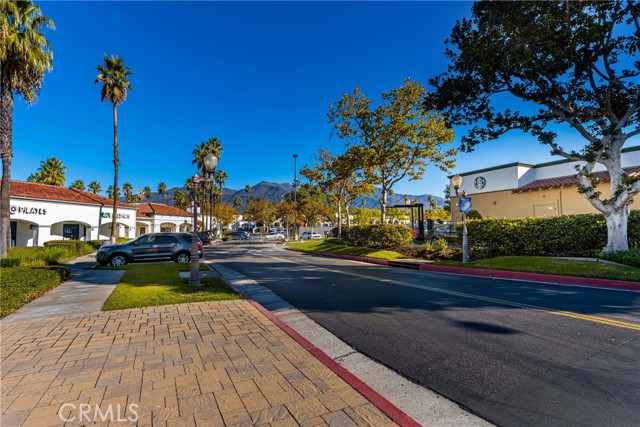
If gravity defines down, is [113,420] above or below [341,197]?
below

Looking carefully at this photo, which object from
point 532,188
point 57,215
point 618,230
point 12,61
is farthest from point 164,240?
point 532,188

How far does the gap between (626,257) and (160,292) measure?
14691mm

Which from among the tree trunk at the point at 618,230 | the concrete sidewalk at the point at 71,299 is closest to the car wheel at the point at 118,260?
the concrete sidewalk at the point at 71,299

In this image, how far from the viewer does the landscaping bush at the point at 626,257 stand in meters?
10.8

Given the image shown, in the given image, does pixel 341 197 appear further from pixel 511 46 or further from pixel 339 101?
pixel 511 46

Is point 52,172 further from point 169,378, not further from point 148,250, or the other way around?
point 169,378

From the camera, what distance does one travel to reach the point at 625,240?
39.3 ft

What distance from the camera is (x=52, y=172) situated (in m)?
43.3

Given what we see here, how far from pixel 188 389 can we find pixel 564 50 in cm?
1468

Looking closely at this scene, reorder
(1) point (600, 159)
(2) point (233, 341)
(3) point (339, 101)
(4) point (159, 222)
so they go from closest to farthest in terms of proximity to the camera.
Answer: (2) point (233, 341) < (1) point (600, 159) < (3) point (339, 101) < (4) point (159, 222)

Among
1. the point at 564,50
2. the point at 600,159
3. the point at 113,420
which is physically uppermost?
the point at 564,50

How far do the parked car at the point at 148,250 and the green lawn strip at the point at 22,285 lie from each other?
653 cm

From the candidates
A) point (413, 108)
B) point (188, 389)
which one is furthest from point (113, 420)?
point (413, 108)

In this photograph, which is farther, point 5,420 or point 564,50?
point 564,50
